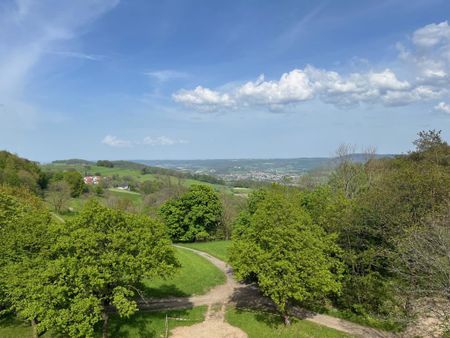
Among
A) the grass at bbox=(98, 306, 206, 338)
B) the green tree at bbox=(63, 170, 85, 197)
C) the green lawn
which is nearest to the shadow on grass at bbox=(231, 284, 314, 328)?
the grass at bbox=(98, 306, 206, 338)

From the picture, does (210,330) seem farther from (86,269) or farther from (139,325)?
(86,269)

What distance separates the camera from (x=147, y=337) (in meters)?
24.5

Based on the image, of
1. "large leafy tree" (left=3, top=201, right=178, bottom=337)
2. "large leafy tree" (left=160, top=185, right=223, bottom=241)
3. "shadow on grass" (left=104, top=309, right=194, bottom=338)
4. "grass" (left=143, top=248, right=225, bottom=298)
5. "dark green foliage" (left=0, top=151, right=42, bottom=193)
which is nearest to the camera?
"large leafy tree" (left=3, top=201, right=178, bottom=337)

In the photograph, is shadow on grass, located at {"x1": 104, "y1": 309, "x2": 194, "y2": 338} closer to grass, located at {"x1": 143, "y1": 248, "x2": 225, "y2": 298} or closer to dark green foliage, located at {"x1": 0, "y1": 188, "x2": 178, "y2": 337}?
dark green foliage, located at {"x1": 0, "y1": 188, "x2": 178, "y2": 337}

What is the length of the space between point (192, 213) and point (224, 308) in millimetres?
30254

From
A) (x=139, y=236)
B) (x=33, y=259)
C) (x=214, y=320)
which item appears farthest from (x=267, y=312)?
(x=33, y=259)

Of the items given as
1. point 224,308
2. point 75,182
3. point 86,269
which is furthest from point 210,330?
point 75,182

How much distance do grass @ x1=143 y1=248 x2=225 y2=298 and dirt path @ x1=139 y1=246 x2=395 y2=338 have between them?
0.94 meters

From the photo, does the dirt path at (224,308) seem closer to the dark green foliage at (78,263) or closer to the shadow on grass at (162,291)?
the shadow on grass at (162,291)

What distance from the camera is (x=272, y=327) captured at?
26.2 metres

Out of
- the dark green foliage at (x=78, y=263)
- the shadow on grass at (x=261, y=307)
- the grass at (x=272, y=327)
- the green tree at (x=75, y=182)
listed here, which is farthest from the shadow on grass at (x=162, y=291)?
the green tree at (x=75, y=182)

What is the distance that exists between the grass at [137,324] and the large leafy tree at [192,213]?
3128 centimetres

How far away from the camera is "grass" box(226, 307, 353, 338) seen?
2498 cm

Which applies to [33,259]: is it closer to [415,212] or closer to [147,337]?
[147,337]
